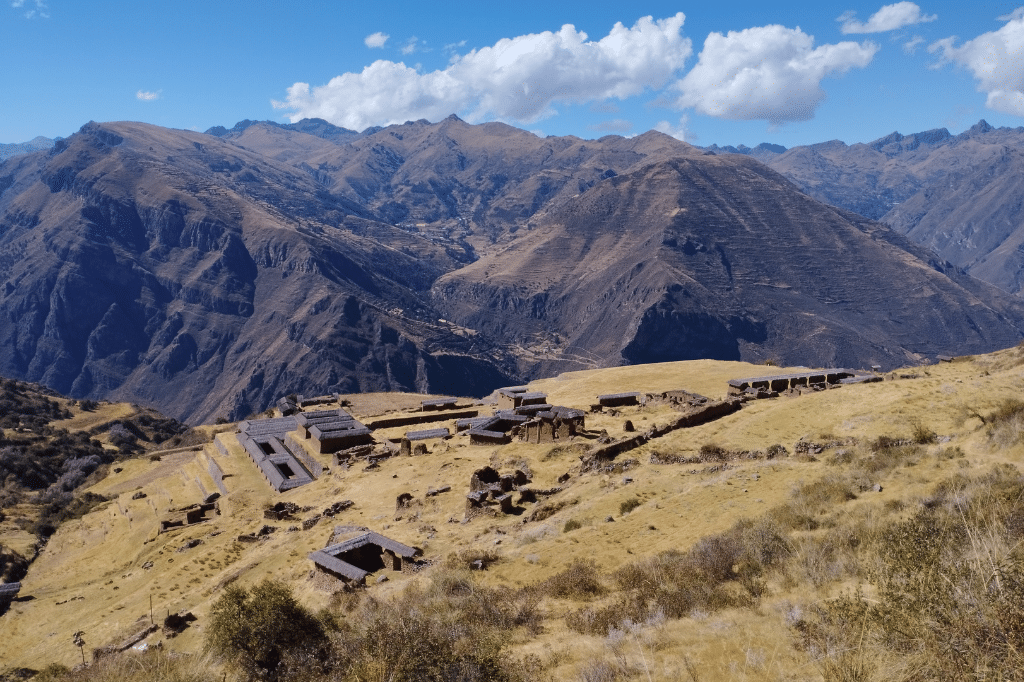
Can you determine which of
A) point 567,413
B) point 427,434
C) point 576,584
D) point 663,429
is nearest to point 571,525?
point 576,584

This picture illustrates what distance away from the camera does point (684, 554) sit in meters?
16.7

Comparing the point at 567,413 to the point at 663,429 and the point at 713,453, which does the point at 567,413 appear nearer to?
the point at 663,429

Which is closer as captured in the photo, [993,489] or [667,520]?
[993,489]

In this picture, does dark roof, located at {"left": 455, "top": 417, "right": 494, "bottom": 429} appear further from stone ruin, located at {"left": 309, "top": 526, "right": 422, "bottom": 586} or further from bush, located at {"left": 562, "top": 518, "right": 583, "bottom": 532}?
bush, located at {"left": 562, "top": 518, "right": 583, "bottom": 532}

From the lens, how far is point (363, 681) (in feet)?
33.3

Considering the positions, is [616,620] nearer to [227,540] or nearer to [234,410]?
[227,540]

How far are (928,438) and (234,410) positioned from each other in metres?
193

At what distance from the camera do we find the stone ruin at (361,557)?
72.6 ft

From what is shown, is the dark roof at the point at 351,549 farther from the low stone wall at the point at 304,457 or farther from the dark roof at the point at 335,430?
the dark roof at the point at 335,430

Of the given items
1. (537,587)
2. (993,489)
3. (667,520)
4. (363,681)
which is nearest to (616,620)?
(537,587)

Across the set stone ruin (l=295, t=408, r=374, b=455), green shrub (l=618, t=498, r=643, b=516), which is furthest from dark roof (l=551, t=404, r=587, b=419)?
green shrub (l=618, t=498, r=643, b=516)

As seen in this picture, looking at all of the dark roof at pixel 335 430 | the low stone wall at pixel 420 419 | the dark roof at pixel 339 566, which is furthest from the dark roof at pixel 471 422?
the dark roof at pixel 339 566

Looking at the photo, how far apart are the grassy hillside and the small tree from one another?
1.69ft

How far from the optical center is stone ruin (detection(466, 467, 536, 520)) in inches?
1078
